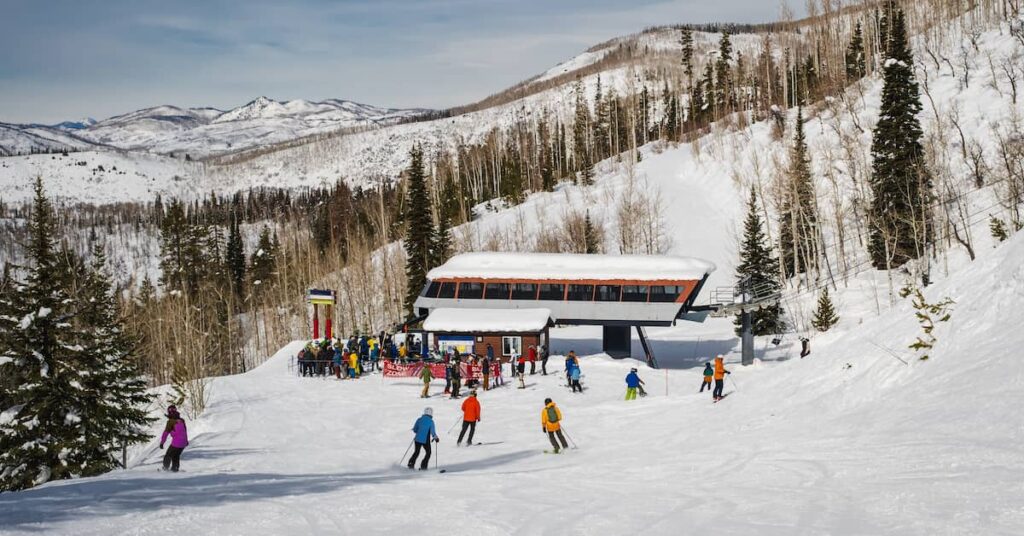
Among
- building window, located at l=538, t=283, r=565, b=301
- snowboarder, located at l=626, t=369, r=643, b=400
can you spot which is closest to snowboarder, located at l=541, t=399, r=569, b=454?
snowboarder, located at l=626, t=369, r=643, b=400

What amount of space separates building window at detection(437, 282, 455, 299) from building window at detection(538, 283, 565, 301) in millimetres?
4334

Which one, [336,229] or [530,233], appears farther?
[336,229]

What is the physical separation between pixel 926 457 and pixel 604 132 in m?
100

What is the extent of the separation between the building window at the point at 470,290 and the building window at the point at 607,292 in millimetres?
5675

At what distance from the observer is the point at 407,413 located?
22.5m

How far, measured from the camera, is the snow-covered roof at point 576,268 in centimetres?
3500

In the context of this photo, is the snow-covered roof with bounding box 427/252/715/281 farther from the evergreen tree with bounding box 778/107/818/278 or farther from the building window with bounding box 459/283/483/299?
the evergreen tree with bounding box 778/107/818/278

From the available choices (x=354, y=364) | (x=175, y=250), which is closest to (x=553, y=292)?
(x=354, y=364)

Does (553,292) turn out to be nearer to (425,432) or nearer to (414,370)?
(414,370)

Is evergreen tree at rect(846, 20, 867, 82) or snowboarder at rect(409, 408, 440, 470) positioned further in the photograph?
evergreen tree at rect(846, 20, 867, 82)

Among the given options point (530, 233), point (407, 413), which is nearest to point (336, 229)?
point (530, 233)

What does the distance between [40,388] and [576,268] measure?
75.2ft

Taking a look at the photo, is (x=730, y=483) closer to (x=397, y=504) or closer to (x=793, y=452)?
(x=793, y=452)

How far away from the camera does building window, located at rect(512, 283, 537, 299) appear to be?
3531cm
